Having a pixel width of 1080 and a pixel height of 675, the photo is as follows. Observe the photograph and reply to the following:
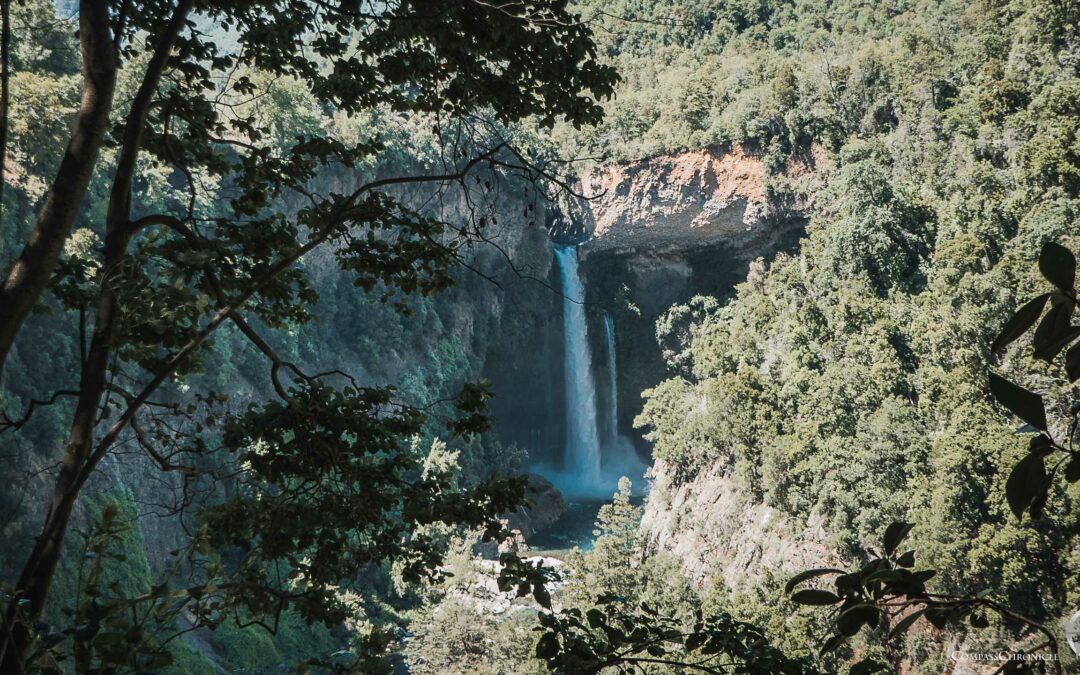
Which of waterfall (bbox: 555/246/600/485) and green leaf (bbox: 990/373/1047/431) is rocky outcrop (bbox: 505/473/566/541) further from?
green leaf (bbox: 990/373/1047/431)

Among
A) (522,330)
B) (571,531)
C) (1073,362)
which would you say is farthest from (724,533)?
(1073,362)

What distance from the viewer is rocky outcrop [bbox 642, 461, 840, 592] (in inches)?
635

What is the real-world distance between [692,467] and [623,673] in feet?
62.1

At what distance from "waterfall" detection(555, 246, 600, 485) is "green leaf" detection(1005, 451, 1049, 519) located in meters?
27.2

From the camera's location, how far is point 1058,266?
3.03 feet

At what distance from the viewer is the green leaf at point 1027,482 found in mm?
954

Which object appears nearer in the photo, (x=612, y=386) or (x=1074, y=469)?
(x=1074, y=469)

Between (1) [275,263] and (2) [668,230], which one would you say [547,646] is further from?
(2) [668,230]

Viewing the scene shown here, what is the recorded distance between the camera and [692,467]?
21109 mm

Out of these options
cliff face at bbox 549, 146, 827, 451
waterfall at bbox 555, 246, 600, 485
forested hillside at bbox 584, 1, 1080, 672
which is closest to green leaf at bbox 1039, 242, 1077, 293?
forested hillside at bbox 584, 1, 1080, 672

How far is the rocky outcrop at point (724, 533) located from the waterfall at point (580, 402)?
5739mm

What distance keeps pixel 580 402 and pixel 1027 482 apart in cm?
2789

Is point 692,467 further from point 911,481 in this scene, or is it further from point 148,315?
point 148,315

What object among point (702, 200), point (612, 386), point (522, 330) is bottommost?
point (612, 386)
